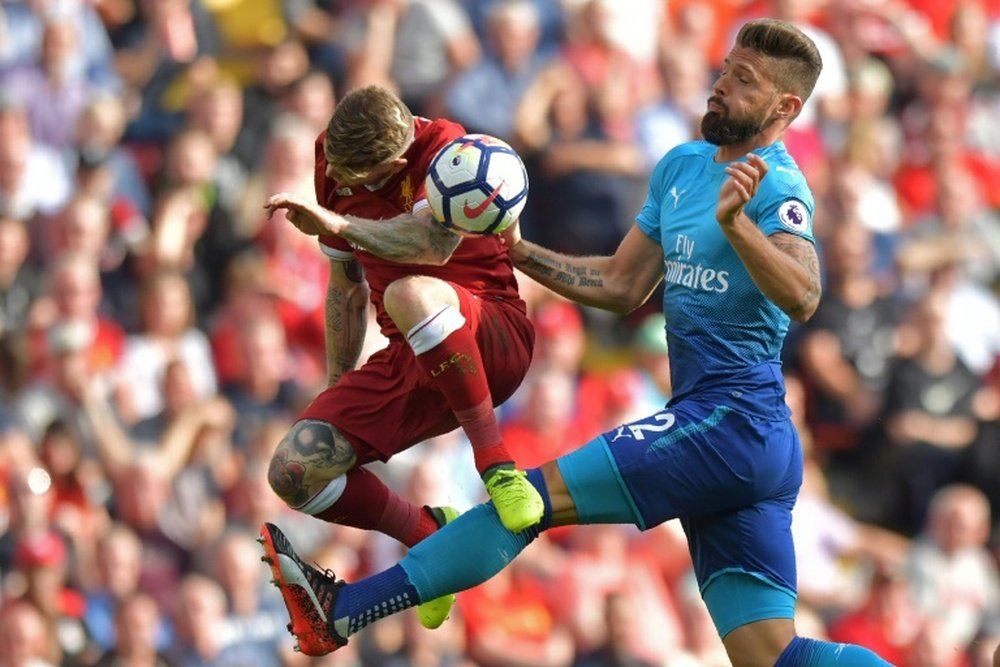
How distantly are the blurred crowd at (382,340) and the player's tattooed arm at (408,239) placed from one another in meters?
3.86

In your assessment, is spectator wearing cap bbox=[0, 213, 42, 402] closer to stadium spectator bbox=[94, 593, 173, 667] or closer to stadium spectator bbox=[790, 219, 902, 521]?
stadium spectator bbox=[94, 593, 173, 667]

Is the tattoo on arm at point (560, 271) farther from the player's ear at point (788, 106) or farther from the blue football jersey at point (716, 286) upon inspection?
the player's ear at point (788, 106)

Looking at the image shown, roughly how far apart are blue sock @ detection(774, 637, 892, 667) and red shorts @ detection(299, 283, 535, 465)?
1.35m

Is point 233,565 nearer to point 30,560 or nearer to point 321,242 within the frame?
point 30,560

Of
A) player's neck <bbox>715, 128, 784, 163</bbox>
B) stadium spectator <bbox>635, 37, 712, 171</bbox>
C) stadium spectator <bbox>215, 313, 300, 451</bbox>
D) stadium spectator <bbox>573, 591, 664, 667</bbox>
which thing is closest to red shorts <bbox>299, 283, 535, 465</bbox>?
player's neck <bbox>715, 128, 784, 163</bbox>

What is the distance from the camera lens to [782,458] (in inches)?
257

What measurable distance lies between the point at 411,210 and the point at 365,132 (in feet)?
1.13

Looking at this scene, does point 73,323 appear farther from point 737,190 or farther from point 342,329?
A: point 737,190

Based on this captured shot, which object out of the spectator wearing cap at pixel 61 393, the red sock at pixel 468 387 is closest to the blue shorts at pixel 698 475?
the red sock at pixel 468 387

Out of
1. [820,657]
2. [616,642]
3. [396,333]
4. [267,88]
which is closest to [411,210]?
[396,333]

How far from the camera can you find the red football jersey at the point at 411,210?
6723mm

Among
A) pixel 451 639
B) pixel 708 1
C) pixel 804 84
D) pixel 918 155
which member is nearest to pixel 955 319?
pixel 918 155

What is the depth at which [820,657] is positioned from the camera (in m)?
6.50

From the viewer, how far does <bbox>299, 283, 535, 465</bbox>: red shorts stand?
22.0ft
